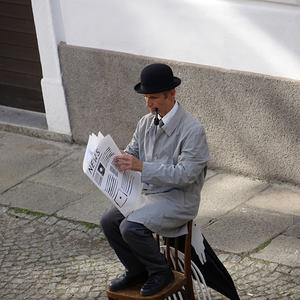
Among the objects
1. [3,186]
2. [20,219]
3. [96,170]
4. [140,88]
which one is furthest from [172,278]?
[3,186]

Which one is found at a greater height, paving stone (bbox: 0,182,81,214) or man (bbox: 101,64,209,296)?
man (bbox: 101,64,209,296)

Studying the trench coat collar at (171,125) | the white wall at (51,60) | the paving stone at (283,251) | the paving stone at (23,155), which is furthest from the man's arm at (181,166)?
the white wall at (51,60)

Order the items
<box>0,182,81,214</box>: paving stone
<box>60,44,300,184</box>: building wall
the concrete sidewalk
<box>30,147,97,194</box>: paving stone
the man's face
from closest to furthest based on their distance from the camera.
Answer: the man's face, the concrete sidewalk, <box>60,44,300,184</box>: building wall, <box>0,182,81,214</box>: paving stone, <box>30,147,97,194</box>: paving stone

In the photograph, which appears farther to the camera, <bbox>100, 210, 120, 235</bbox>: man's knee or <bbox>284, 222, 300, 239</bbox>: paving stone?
<bbox>284, 222, 300, 239</bbox>: paving stone

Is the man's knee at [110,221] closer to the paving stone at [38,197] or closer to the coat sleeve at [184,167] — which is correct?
the coat sleeve at [184,167]

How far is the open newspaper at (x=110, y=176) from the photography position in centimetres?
473

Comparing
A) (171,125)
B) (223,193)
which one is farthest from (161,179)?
(223,193)

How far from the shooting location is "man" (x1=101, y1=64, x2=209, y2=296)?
4.75 m

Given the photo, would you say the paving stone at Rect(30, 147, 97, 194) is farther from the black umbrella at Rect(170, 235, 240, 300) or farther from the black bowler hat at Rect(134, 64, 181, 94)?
the black bowler hat at Rect(134, 64, 181, 94)

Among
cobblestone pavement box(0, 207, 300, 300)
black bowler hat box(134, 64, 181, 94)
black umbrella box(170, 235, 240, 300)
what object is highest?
black bowler hat box(134, 64, 181, 94)

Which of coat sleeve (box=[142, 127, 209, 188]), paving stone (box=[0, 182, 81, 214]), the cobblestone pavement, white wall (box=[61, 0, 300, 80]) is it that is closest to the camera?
coat sleeve (box=[142, 127, 209, 188])

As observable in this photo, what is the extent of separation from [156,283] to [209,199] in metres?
2.34

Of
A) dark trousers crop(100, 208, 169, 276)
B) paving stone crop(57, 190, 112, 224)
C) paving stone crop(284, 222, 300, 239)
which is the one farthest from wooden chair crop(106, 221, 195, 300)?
paving stone crop(57, 190, 112, 224)

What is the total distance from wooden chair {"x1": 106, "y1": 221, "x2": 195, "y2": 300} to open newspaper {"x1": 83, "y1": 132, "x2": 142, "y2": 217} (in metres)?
0.36
